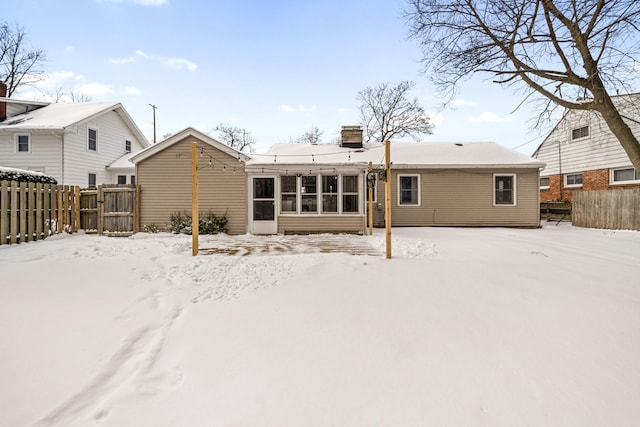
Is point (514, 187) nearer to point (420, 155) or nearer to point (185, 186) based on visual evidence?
point (420, 155)

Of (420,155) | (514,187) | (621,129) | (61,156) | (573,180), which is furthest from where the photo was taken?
(573,180)

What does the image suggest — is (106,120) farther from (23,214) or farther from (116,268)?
(116,268)

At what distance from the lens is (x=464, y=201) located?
13125 mm

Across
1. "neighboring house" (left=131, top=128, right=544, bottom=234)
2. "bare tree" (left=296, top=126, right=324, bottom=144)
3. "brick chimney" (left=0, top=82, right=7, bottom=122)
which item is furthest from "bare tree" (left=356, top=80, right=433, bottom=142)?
"brick chimney" (left=0, top=82, right=7, bottom=122)

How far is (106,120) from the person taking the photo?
17719mm

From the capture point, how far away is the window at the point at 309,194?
10.7 metres

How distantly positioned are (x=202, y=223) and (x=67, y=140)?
10739 millimetres

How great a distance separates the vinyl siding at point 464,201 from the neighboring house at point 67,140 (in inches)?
599

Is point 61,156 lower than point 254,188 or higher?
higher

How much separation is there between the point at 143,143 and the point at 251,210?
1553 centimetres

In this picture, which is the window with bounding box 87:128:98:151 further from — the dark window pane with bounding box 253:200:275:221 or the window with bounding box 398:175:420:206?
the window with bounding box 398:175:420:206

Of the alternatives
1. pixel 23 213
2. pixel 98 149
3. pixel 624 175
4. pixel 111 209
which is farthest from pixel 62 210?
pixel 624 175

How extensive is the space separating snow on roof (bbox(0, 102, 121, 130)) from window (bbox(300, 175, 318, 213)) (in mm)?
12657

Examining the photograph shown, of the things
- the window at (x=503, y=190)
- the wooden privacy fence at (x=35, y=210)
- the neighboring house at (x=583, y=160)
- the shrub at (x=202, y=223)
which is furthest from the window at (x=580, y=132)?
the wooden privacy fence at (x=35, y=210)
